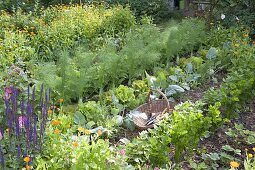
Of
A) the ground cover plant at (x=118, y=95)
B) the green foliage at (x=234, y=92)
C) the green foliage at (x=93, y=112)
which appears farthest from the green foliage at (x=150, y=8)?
the green foliage at (x=93, y=112)

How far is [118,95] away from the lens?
431 cm

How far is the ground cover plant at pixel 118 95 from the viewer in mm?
2736

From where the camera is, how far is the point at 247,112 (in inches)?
177

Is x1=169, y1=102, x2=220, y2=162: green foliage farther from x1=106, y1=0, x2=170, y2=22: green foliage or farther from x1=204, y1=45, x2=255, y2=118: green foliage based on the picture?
x1=106, y1=0, x2=170, y2=22: green foliage

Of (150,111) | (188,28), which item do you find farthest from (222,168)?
(188,28)

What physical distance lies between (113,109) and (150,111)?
44cm

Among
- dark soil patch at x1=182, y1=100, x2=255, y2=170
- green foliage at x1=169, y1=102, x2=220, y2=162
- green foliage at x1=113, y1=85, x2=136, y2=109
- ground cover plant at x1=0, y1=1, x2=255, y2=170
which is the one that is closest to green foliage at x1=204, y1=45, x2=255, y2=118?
ground cover plant at x1=0, y1=1, x2=255, y2=170

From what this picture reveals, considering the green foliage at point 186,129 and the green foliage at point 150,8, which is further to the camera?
the green foliage at point 150,8

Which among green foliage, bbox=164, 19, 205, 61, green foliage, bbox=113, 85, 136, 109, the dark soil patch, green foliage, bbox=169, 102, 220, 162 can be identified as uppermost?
green foliage, bbox=164, 19, 205, 61

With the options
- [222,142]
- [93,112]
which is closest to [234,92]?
[222,142]

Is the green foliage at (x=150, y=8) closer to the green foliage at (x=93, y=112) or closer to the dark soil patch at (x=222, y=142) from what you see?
the dark soil patch at (x=222, y=142)

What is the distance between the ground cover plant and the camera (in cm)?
274

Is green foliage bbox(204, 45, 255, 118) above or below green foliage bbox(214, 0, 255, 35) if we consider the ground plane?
below

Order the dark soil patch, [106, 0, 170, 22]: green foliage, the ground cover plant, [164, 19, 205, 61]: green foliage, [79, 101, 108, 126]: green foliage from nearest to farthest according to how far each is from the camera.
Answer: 1. the ground cover plant
2. the dark soil patch
3. [79, 101, 108, 126]: green foliage
4. [164, 19, 205, 61]: green foliage
5. [106, 0, 170, 22]: green foliage
